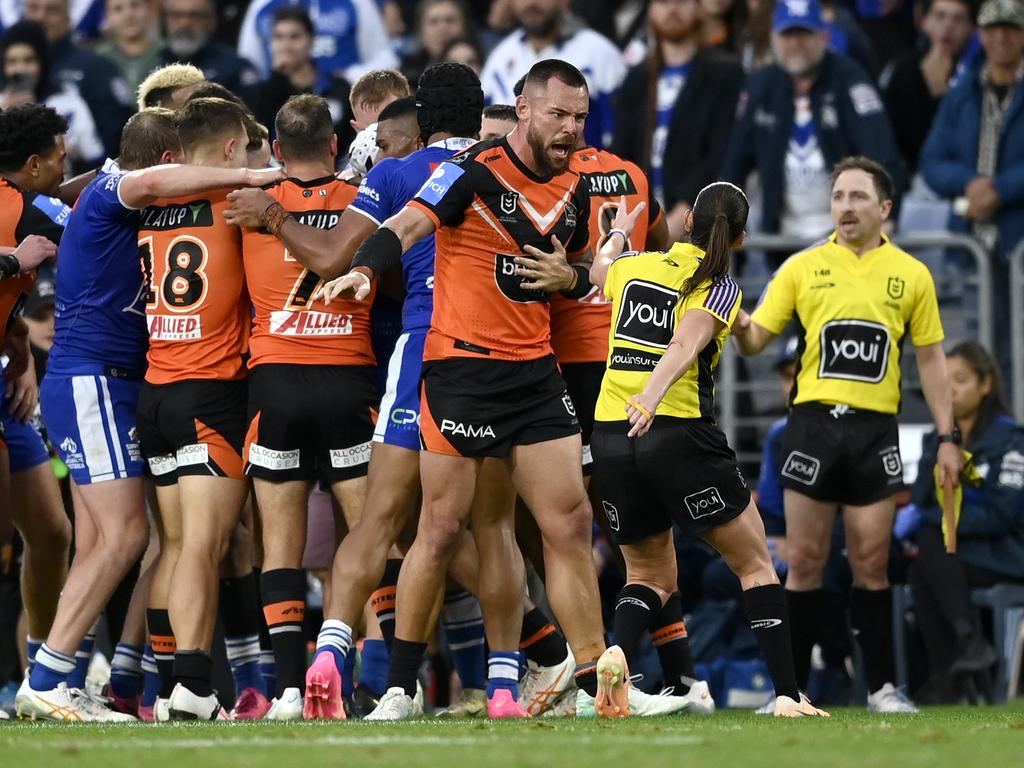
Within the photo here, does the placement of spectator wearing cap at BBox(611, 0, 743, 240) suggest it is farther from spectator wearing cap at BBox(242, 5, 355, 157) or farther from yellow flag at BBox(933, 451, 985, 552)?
yellow flag at BBox(933, 451, 985, 552)

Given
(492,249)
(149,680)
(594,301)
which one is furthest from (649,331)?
(149,680)

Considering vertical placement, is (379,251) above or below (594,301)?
above

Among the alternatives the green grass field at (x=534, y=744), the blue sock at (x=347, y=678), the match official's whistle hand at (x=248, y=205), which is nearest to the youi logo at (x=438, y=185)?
the match official's whistle hand at (x=248, y=205)

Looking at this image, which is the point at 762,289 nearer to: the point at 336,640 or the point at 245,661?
the point at 245,661

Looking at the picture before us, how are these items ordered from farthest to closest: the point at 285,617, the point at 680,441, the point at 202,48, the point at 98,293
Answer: the point at 202,48 → the point at 98,293 → the point at 285,617 → the point at 680,441

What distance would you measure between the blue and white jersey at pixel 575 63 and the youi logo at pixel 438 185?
6.14 m

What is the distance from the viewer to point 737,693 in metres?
11.7

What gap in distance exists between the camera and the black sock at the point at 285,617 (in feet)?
28.7

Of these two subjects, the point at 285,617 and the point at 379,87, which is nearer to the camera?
the point at 285,617

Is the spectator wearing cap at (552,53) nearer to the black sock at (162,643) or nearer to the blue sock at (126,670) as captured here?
the blue sock at (126,670)

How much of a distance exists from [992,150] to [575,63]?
318 cm

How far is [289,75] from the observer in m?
15.0

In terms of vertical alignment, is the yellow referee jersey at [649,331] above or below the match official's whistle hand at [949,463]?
above

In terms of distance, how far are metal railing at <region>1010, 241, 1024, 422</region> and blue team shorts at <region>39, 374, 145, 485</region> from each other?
645 centimetres
